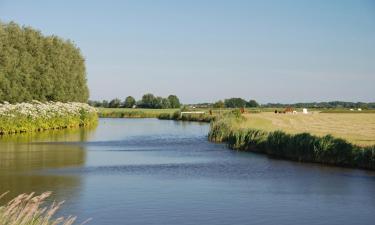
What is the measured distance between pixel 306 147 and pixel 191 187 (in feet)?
36.8

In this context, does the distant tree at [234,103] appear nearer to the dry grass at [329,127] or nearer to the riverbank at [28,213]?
the dry grass at [329,127]

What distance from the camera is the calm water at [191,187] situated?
53.3 feet

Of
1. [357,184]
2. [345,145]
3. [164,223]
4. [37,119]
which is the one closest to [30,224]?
[164,223]

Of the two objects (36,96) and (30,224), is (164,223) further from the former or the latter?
(36,96)

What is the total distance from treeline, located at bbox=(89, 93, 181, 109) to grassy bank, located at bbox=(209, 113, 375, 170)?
12474cm

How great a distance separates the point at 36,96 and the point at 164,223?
49.3 meters

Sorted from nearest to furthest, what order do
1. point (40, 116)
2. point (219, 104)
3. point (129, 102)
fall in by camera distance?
point (40, 116)
point (219, 104)
point (129, 102)

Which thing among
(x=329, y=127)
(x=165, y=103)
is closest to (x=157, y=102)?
(x=165, y=103)

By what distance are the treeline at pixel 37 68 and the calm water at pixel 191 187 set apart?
2158 centimetres

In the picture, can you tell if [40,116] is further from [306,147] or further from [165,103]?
[165,103]

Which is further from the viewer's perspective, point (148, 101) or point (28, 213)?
point (148, 101)

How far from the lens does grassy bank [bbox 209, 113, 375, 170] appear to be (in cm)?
2727

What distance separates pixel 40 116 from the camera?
5881 cm

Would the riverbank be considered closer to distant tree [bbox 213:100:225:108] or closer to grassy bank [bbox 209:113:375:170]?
grassy bank [bbox 209:113:375:170]
